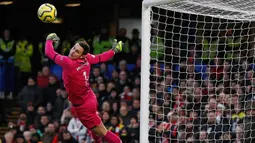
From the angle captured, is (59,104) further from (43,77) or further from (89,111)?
(89,111)

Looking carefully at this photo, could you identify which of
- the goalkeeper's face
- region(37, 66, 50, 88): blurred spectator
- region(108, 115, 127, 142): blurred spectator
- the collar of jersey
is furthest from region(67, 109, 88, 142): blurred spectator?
the goalkeeper's face

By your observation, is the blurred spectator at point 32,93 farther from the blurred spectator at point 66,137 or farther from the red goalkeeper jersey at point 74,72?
the red goalkeeper jersey at point 74,72

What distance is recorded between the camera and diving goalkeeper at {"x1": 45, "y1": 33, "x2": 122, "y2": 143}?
981 cm

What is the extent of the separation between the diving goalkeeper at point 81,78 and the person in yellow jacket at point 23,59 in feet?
23.3

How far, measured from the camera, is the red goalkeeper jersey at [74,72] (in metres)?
9.79

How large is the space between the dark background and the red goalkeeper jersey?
29.7 feet

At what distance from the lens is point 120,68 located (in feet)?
51.8

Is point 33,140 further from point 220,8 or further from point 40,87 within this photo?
point 220,8

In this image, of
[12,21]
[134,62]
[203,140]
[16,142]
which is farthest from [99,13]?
[203,140]

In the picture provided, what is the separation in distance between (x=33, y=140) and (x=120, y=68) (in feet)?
9.58

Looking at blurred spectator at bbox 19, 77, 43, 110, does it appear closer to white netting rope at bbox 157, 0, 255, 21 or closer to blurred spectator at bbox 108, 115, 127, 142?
blurred spectator at bbox 108, 115, 127, 142

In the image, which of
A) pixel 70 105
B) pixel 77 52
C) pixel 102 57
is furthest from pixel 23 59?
pixel 77 52

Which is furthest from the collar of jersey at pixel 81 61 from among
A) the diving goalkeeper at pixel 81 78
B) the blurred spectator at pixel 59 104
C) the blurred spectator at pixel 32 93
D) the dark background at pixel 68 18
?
the dark background at pixel 68 18

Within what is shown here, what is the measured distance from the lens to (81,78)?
995 centimetres
